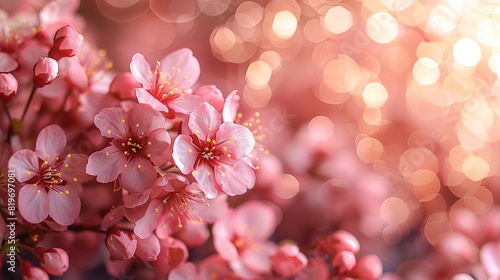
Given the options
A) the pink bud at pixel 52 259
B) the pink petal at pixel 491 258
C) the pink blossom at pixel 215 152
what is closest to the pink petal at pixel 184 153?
the pink blossom at pixel 215 152

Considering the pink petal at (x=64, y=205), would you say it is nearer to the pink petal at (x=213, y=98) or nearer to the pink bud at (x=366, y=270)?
the pink petal at (x=213, y=98)

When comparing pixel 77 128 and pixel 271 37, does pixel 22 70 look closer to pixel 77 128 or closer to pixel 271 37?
pixel 77 128

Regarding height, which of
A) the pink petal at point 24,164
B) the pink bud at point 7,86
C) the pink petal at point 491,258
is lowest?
the pink petal at point 491,258

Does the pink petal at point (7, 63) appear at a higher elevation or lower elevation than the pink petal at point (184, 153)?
lower

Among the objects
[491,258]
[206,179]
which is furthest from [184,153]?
[491,258]

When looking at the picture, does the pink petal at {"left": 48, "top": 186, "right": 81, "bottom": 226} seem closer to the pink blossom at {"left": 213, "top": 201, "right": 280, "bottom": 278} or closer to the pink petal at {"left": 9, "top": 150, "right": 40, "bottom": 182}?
the pink petal at {"left": 9, "top": 150, "right": 40, "bottom": 182}

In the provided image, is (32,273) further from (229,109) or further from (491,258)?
(491,258)

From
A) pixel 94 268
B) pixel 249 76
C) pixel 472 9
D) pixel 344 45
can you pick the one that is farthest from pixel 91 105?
pixel 472 9
